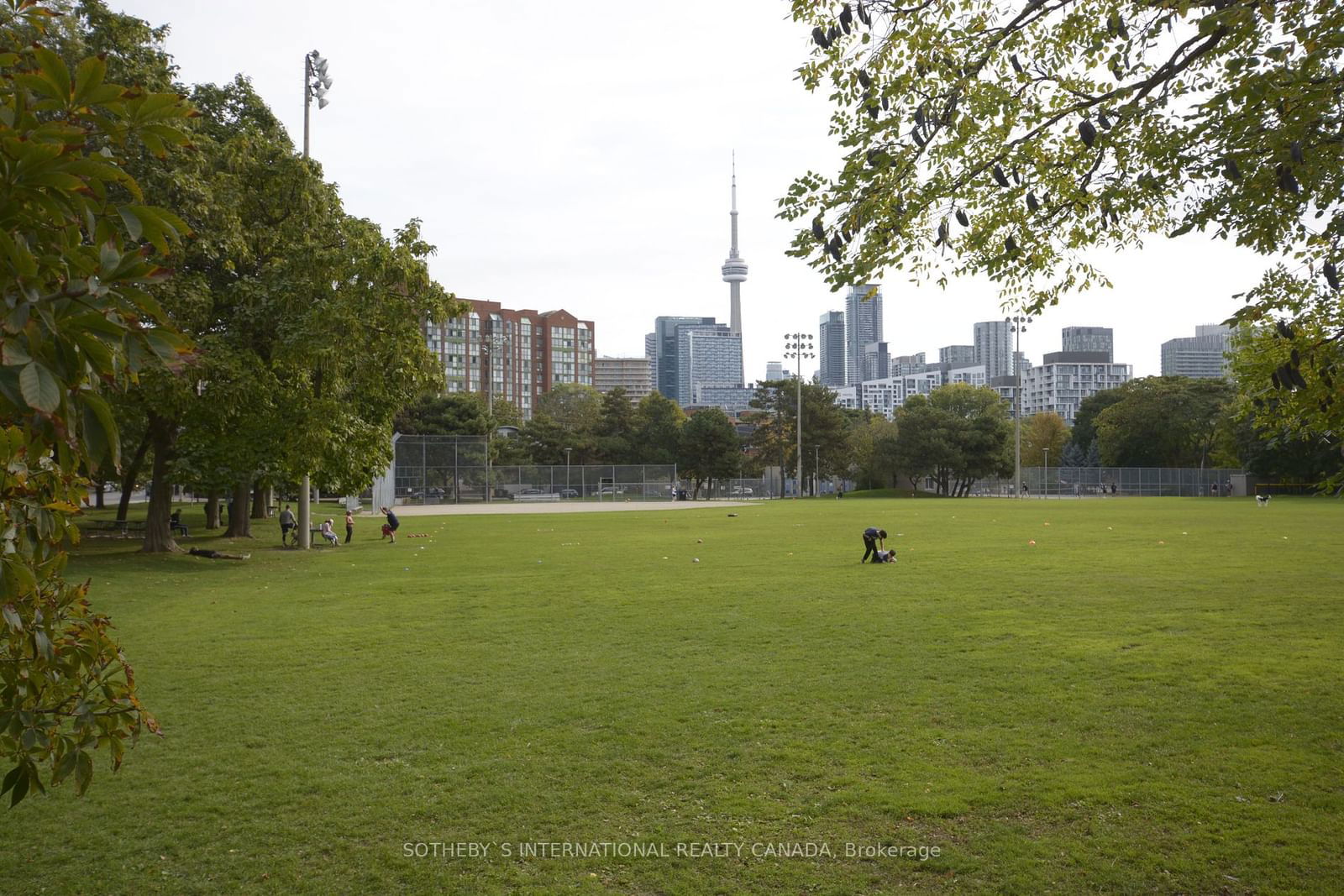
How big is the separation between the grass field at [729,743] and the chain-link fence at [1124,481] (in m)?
67.3

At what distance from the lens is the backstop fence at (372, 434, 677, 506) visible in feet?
189

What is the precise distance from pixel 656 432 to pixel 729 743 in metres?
80.9

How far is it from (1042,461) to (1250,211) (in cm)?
11217

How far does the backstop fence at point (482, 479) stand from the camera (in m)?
57.5

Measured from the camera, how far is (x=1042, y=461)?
11106 centimetres

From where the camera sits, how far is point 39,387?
6.64 feet

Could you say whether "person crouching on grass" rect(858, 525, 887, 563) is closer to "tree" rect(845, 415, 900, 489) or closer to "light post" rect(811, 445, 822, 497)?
"tree" rect(845, 415, 900, 489)

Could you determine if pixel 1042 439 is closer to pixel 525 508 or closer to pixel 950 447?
pixel 950 447

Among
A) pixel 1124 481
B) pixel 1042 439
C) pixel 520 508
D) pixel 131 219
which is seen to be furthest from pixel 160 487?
pixel 1042 439

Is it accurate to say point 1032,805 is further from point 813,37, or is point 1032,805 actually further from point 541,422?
point 541,422

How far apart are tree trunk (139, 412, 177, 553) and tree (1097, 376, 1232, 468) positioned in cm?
8147

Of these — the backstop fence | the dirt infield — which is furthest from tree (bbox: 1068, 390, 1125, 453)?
the dirt infield

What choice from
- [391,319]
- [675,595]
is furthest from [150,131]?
[391,319]

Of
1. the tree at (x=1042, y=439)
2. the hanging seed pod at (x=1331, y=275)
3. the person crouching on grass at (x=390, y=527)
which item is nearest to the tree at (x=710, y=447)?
the tree at (x=1042, y=439)
